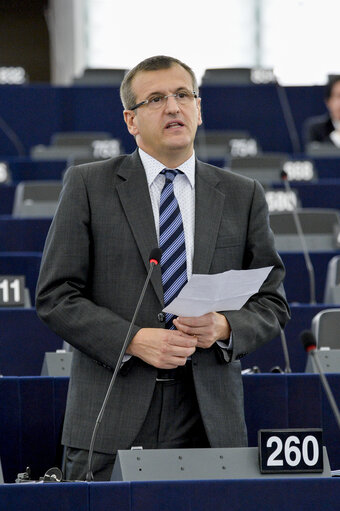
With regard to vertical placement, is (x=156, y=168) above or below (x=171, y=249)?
above

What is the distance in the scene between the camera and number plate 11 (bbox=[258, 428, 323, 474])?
2600mm

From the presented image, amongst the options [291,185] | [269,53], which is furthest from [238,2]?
[291,185]

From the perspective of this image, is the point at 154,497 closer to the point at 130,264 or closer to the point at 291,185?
the point at 130,264

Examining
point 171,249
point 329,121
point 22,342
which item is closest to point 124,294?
point 171,249

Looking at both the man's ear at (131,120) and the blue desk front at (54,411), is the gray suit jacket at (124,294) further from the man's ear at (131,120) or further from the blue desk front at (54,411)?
the blue desk front at (54,411)

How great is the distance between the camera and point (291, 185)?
7555 millimetres

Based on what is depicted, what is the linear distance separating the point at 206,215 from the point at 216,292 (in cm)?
34

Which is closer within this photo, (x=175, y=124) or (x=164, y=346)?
(x=164, y=346)

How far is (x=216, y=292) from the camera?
259 cm

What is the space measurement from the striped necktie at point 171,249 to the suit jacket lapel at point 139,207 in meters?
0.03

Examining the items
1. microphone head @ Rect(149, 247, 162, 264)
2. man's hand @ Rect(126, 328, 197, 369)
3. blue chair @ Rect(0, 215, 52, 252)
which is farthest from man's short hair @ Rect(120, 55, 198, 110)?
blue chair @ Rect(0, 215, 52, 252)

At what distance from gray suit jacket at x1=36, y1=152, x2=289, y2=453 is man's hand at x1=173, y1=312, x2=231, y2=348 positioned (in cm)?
3

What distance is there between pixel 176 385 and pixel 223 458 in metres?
0.25

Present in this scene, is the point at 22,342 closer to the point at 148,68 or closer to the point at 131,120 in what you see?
the point at 131,120
